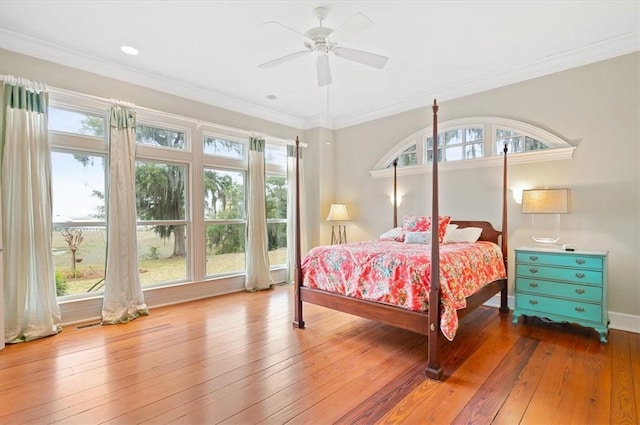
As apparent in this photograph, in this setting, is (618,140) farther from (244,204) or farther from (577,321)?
(244,204)

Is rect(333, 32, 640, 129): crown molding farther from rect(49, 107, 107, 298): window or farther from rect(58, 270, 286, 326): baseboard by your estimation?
rect(49, 107, 107, 298): window

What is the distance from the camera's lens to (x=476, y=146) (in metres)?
4.21

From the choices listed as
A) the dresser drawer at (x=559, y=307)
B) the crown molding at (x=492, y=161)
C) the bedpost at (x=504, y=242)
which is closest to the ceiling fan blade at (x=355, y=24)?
the bedpost at (x=504, y=242)

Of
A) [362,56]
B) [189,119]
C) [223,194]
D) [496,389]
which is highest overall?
[362,56]

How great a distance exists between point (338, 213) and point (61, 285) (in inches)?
146

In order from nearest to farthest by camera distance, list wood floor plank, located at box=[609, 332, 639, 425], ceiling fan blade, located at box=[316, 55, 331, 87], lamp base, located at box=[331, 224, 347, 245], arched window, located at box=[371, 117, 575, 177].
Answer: wood floor plank, located at box=[609, 332, 639, 425] → ceiling fan blade, located at box=[316, 55, 331, 87] → arched window, located at box=[371, 117, 575, 177] → lamp base, located at box=[331, 224, 347, 245]

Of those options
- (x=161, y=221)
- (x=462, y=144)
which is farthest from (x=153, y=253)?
(x=462, y=144)

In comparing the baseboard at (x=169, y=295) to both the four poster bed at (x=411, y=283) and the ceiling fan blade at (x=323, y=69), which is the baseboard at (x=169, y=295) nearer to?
the four poster bed at (x=411, y=283)

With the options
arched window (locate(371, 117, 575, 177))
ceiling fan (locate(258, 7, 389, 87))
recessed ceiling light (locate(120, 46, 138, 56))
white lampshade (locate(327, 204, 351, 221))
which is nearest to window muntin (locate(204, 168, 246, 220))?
white lampshade (locate(327, 204, 351, 221))

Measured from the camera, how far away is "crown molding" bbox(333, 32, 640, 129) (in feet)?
10.3

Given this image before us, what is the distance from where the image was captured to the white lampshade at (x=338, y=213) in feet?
17.3

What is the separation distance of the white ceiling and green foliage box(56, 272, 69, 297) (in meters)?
2.27

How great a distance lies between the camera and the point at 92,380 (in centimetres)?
227

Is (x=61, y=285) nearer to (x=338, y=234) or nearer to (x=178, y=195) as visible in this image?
(x=178, y=195)
